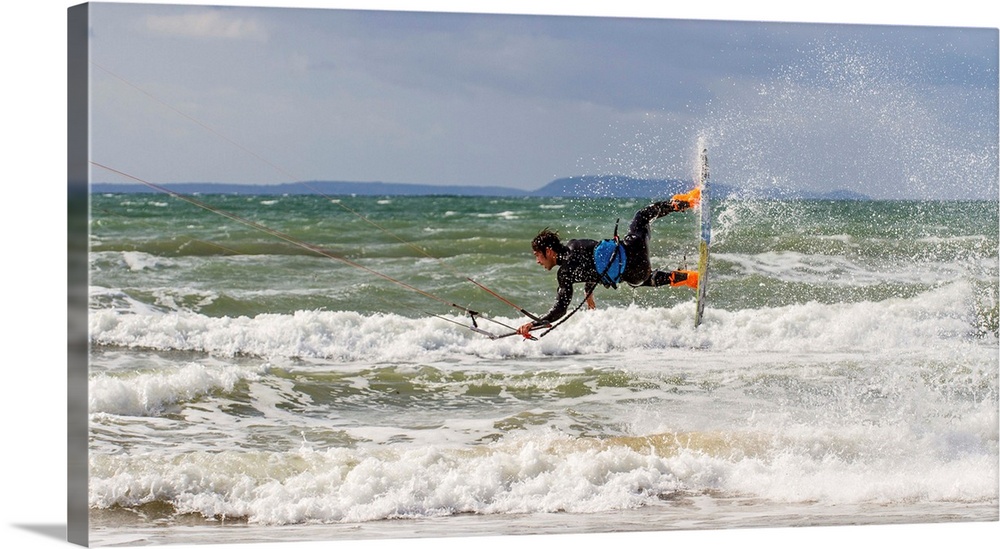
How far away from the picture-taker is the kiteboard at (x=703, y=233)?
7.66 metres

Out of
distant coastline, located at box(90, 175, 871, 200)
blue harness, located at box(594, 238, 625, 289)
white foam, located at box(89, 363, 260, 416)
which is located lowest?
white foam, located at box(89, 363, 260, 416)

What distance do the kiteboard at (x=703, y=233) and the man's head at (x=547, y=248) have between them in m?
0.89

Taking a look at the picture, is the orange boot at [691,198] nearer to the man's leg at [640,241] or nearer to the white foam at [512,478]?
the man's leg at [640,241]

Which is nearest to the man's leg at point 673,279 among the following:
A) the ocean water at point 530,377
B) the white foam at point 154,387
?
the ocean water at point 530,377

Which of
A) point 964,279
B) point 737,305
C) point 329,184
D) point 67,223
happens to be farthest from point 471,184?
point 964,279

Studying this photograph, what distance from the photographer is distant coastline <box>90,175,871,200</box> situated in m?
7.42

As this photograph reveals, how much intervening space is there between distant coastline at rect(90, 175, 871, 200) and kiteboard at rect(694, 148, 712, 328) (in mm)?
81

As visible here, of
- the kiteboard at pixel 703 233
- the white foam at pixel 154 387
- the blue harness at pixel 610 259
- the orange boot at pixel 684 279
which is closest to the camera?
the white foam at pixel 154 387

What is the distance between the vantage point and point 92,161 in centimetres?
662

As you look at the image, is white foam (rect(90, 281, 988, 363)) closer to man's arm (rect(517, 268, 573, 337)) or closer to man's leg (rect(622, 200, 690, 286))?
man's arm (rect(517, 268, 573, 337))

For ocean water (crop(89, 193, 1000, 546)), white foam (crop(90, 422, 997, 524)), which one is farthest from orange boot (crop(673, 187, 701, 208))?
white foam (crop(90, 422, 997, 524))

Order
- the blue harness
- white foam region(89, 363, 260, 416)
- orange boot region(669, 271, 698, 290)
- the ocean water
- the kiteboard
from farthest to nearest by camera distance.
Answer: orange boot region(669, 271, 698, 290) → the kiteboard → the blue harness → white foam region(89, 363, 260, 416) → the ocean water

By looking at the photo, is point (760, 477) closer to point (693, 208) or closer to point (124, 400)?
point (693, 208)

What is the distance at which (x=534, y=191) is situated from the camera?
771 centimetres
